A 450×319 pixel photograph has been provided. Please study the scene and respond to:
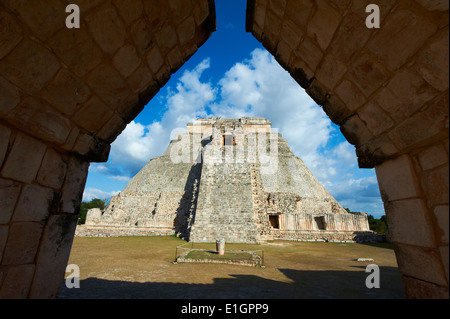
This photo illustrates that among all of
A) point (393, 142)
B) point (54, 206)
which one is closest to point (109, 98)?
point (54, 206)

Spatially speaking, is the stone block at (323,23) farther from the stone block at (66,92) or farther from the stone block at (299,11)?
the stone block at (66,92)

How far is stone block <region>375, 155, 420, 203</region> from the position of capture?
5.53 feet

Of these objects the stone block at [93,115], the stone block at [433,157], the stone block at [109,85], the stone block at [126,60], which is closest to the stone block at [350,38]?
the stone block at [433,157]

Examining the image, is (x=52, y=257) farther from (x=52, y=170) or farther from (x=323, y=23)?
(x=323, y=23)


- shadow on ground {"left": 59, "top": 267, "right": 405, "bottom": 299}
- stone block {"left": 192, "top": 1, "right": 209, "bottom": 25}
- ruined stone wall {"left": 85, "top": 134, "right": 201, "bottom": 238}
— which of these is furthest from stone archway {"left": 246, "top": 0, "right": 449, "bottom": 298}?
ruined stone wall {"left": 85, "top": 134, "right": 201, "bottom": 238}

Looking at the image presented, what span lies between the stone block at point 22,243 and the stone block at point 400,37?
330 cm

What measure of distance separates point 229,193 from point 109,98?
46.7ft

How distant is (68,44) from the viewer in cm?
162

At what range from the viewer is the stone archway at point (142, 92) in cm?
143

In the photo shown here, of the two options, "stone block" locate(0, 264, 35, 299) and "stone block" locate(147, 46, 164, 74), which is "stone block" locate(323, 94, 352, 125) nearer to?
"stone block" locate(147, 46, 164, 74)

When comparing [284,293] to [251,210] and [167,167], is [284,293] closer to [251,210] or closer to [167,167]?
[251,210]

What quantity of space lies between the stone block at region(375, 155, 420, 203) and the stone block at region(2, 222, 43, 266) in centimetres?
330

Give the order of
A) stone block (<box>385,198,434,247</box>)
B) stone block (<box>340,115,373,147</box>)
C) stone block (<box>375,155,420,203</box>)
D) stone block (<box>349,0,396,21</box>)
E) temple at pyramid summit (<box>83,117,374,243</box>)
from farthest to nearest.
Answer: temple at pyramid summit (<box>83,117,374,243</box>) → stone block (<box>340,115,373,147</box>) → stone block (<box>375,155,420,203</box>) → stone block (<box>385,198,434,247</box>) → stone block (<box>349,0,396,21</box>)

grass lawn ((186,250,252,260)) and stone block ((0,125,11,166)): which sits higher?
stone block ((0,125,11,166))
